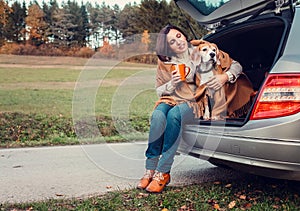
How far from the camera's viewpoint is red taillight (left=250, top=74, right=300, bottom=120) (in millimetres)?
2154

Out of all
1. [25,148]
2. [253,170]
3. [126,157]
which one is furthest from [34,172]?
[253,170]

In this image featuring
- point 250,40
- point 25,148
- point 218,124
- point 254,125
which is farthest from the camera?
point 25,148

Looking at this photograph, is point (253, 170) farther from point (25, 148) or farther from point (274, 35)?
point (25, 148)

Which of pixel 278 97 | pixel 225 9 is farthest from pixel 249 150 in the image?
pixel 225 9

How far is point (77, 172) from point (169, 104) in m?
1.31

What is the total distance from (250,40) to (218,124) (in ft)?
4.91

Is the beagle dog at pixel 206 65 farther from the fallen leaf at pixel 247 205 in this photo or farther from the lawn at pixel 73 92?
the fallen leaf at pixel 247 205

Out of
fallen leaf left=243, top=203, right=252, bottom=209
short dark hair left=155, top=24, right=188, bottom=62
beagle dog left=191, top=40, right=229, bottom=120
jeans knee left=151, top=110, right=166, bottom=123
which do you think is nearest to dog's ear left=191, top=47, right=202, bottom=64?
beagle dog left=191, top=40, right=229, bottom=120

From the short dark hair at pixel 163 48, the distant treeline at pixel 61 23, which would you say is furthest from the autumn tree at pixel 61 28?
the short dark hair at pixel 163 48

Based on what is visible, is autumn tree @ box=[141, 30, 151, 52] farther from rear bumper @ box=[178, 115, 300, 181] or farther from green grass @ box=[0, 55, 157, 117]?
green grass @ box=[0, 55, 157, 117]

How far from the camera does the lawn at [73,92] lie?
3.50m

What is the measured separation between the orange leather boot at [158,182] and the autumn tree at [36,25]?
381 inches

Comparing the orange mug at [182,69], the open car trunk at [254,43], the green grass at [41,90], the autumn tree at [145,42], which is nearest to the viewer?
the orange mug at [182,69]

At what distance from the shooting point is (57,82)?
39.5ft
